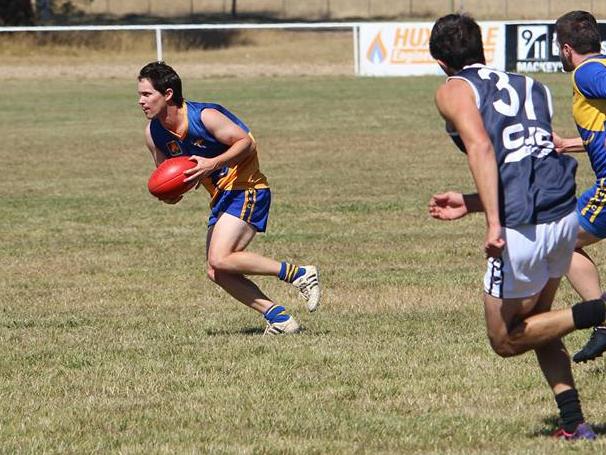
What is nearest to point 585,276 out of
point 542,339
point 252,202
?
point 542,339

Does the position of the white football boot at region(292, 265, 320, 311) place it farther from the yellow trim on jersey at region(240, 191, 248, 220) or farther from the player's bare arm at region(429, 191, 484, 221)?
the player's bare arm at region(429, 191, 484, 221)

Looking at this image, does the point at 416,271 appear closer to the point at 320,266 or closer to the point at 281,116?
the point at 320,266

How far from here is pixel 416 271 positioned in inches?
431

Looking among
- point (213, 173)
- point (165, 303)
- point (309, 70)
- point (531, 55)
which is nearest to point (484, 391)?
point (213, 173)

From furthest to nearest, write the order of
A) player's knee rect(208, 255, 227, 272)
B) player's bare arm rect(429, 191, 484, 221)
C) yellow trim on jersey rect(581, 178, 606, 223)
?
1. player's knee rect(208, 255, 227, 272)
2. yellow trim on jersey rect(581, 178, 606, 223)
3. player's bare arm rect(429, 191, 484, 221)

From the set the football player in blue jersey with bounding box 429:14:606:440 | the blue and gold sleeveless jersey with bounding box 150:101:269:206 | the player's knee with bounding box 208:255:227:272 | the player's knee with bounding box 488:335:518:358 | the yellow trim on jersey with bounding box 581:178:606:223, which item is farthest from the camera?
the player's knee with bounding box 208:255:227:272

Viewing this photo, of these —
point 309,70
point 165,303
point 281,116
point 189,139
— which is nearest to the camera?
point 189,139

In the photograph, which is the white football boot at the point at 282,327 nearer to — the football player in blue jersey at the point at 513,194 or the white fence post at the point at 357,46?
the football player in blue jersey at the point at 513,194

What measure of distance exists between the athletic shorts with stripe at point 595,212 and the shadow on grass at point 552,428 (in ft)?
5.12

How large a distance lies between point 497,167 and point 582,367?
7.68 ft

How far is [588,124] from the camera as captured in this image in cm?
722

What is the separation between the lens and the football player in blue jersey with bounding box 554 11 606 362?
22.8 ft

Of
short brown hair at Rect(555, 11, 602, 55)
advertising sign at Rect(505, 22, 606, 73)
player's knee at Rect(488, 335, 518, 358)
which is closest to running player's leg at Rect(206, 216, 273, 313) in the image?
short brown hair at Rect(555, 11, 602, 55)

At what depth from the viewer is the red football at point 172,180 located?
8000 mm
